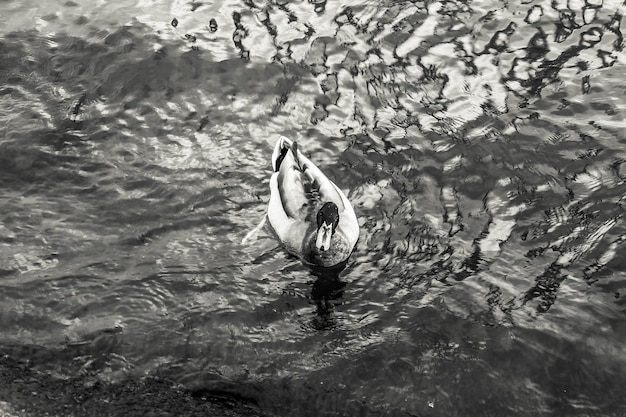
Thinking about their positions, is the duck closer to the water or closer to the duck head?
the duck head

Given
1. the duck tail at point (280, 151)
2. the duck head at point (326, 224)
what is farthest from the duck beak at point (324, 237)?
the duck tail at point (280, 151)

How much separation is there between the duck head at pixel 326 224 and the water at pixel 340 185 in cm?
55

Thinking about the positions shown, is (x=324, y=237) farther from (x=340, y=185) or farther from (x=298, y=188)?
(x=340, y=185)

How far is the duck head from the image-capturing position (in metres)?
9.86

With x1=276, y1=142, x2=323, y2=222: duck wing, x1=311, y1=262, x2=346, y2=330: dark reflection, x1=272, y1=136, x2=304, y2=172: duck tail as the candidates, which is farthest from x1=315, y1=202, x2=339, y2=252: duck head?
x1=272, y1=136, x2=304, y2=172: duck tail

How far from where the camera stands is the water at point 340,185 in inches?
344

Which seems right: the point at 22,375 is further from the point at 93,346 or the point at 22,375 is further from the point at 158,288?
the point at 158,288

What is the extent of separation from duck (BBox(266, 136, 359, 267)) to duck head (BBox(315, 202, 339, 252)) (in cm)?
4

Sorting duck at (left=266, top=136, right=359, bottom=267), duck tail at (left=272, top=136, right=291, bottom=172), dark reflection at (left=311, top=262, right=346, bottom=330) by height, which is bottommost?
dark reflection at (left=311, top=262, right=346, bottom=330)

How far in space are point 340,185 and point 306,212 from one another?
32.4 inches

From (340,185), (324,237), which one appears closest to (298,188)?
(340,185)

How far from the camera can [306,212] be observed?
1087 cm

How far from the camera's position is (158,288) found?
9633 mm

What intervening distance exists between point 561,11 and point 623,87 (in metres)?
2.58
